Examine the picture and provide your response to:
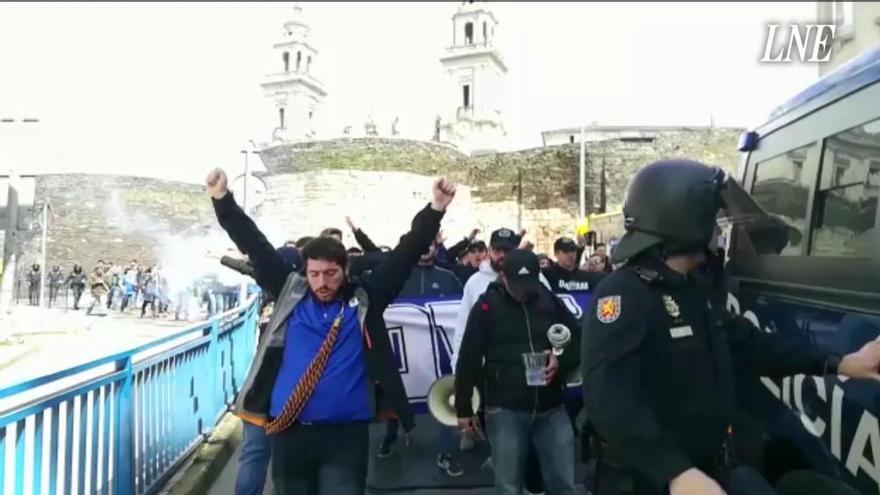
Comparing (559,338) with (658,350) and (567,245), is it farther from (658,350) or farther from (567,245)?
(567,245)

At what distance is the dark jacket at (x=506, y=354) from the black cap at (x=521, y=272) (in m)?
0.09

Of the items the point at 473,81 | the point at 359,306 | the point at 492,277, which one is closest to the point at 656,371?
the point at 359,306

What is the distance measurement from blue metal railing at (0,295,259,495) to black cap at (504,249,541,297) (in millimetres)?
2349

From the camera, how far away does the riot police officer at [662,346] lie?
193cm

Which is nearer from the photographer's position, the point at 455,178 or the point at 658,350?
the point at 658,350

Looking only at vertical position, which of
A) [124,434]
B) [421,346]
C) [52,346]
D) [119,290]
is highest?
[119,290]

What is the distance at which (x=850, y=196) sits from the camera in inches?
117

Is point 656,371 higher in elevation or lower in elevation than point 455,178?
lower

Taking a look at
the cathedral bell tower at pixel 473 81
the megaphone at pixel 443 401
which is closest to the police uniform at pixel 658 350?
the megaphone at pixel 443 401

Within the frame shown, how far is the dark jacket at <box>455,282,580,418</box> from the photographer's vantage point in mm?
4242

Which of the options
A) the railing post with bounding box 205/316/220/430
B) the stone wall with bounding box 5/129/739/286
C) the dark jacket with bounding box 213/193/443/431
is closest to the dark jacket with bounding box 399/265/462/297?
the railing post with bounding box 205/316/220/430

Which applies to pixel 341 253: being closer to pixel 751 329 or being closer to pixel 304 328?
pixel 304 328

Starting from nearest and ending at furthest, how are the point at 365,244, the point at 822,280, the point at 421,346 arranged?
the point at 822,280, the point at 421,346, the point at 365,244

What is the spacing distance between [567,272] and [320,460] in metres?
5.06
